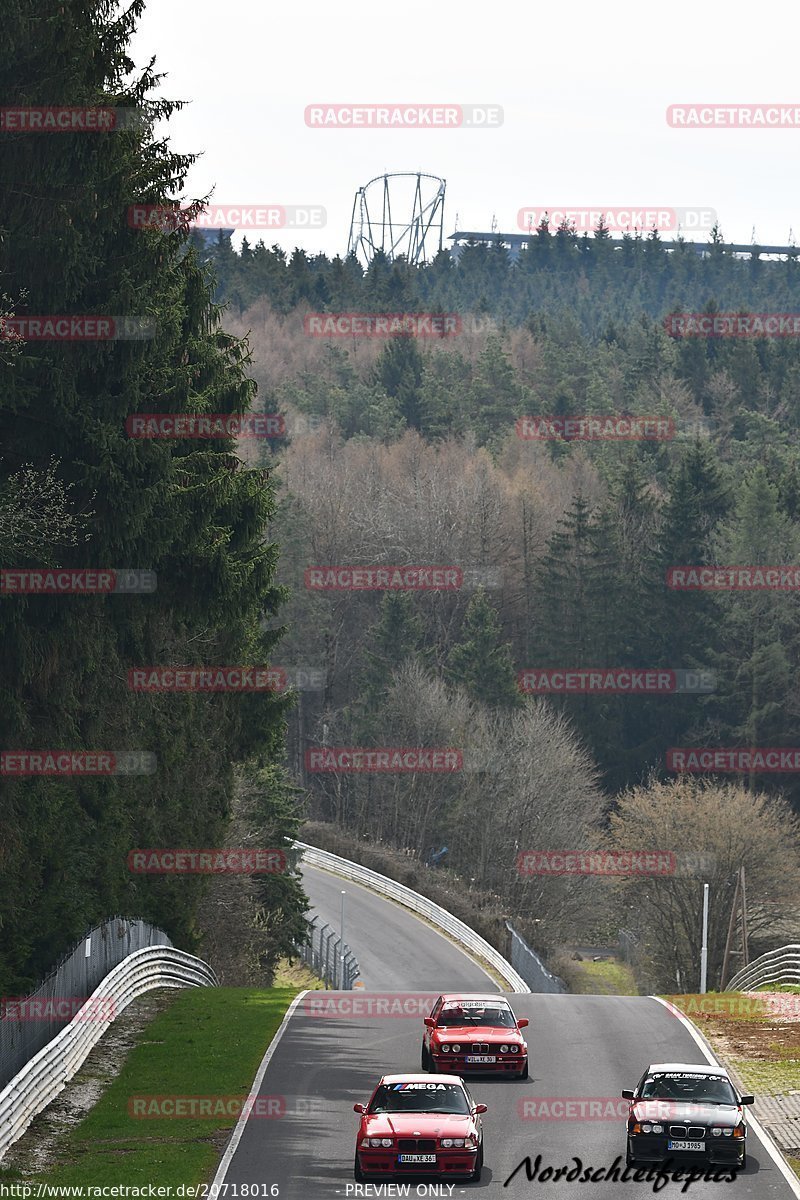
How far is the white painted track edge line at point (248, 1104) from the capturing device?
63.4ft

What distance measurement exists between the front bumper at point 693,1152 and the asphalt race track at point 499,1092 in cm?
25

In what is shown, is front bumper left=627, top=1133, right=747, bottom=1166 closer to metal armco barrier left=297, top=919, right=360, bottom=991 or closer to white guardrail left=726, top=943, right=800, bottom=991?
white guardrail left=726, top=943, right=800, bottom=991

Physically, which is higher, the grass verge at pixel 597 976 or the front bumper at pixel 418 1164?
the front bumper at pixel 418 1164

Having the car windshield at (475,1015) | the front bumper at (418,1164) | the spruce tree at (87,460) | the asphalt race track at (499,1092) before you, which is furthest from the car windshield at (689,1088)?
the spruce tree at (87,460)

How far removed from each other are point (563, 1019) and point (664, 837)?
35.1m

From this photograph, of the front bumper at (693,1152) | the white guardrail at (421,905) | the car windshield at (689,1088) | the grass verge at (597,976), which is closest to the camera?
the front bumper at (693,1152)

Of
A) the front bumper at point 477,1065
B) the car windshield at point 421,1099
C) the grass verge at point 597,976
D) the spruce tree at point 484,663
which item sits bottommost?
the grass verge at point 597,976

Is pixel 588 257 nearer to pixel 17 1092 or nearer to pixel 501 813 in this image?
pixel 501 813

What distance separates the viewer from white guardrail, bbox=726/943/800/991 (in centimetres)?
3912

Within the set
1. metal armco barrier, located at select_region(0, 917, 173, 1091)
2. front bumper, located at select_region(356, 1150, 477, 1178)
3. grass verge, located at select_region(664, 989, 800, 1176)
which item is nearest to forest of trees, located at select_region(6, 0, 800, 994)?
metal armco barrier, located at select_region(0, 917, 173, 1091)

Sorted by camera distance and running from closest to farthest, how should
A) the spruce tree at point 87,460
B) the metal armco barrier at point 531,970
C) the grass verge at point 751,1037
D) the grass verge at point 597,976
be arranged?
the spruce tree at point 87,460
the grass verge at point 751,1037
the metal armco barrier at point 531,970
the grass verge at point 597,976

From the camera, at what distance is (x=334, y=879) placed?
7206 cm

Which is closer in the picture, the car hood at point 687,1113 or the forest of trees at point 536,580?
the car hood at point 687,1113

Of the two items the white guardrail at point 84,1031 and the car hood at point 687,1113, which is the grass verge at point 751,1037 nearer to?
the car hood at point 687,1113
